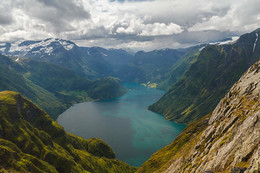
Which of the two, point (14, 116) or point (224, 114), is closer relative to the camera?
point (224, 114)

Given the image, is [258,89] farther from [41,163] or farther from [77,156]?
[77,156]

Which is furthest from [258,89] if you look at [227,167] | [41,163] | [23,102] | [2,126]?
[23,102]

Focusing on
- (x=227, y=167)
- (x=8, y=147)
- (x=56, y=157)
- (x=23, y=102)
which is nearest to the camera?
(x=227, y=167)

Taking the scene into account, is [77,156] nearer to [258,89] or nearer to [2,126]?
[2,126]

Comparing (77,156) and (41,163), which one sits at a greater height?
(41,163)

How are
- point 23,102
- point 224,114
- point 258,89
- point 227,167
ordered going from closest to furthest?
point 227,167
point 258,89
point 224,114
point 23,102

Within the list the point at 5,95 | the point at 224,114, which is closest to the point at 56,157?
the point at 5,95

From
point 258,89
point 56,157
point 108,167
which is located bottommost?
point 108,167
